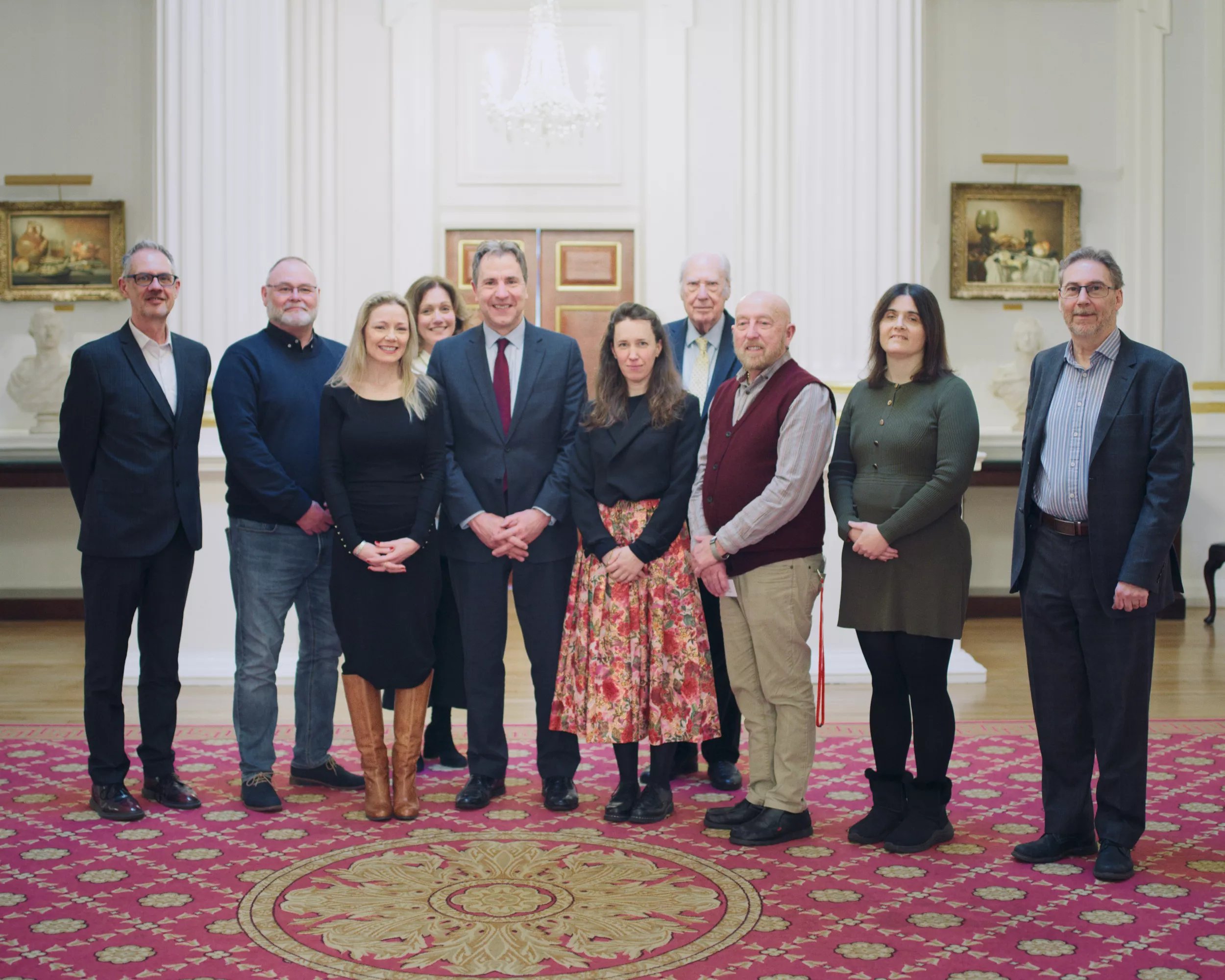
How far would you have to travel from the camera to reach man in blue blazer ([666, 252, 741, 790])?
13.2ft

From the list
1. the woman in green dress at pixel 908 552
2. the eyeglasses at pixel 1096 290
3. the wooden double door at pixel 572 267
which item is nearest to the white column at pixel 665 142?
the wooden double door at pixel 572 267

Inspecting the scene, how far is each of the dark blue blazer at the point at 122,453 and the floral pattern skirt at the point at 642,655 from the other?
1282 millimetres

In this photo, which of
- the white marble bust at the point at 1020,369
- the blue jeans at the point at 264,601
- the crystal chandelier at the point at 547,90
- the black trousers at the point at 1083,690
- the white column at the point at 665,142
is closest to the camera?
the black trousers at the point at 1083,690

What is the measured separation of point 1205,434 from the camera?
315 inches

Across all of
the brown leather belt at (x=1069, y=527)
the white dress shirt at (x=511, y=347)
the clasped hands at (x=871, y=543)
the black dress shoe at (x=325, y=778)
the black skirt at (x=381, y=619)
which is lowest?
the black dress shoe at (x=325, y=778)

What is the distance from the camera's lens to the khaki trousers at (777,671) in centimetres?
345

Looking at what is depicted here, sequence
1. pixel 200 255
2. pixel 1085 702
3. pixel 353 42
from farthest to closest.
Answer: pixel 353 42, pixel 200 255, pixel 1085 702

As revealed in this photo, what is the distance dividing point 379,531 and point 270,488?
378mm

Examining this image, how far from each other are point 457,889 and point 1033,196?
21.4 ft

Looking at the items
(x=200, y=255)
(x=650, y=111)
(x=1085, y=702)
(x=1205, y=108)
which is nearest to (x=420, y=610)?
(x=1085, y=702)

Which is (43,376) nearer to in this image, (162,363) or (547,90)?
(547,90)

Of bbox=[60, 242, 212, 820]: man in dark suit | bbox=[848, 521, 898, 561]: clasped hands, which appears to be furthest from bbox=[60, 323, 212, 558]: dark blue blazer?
bbox=[848, 521, 898, 561]: clasped hands

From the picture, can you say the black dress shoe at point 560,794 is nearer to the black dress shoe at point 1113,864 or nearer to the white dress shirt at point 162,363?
the black dress shoe at point 1113,864

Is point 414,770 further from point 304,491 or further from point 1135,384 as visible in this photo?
point 1135,384
